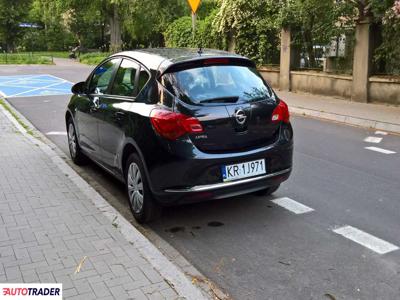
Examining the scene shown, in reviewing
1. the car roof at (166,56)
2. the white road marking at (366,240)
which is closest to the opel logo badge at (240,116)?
the car roof at (166,56)

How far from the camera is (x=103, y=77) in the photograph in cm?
638

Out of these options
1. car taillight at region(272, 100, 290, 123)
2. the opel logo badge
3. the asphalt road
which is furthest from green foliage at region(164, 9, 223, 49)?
the opel logo badge

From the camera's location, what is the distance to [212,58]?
521 cm

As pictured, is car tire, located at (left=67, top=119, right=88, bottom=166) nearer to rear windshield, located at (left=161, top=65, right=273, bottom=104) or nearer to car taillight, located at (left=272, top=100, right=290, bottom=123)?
rear windshield, located at (left=161, top=65, right=273, bottom=104)

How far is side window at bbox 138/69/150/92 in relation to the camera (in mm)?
5168

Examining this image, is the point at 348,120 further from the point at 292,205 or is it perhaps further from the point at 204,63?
the point at 204,63

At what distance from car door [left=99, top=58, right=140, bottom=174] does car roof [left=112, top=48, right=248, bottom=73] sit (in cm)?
13

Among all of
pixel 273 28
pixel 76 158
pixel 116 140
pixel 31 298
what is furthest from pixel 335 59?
pixel 31 298

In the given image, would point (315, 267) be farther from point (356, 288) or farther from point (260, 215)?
point (260, 215)

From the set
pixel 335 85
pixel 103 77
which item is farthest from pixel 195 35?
pixel 103 77

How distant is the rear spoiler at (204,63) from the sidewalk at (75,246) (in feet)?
5.14

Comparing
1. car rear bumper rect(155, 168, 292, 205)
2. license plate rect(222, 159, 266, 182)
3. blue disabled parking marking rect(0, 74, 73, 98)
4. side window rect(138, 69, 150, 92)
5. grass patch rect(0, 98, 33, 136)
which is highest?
side window rect(138, 69, 150, 92)

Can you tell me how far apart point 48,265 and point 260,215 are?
2336 millimetres

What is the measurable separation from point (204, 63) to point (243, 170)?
1.19 meters
